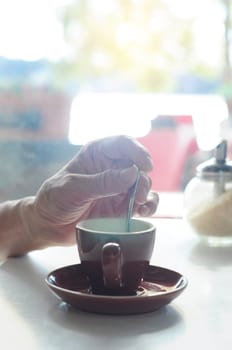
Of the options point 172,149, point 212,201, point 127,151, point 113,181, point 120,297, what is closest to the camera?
point 120,297

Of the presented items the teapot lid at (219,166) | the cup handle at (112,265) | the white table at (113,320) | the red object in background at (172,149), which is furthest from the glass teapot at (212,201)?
the red object in background at (172,149)

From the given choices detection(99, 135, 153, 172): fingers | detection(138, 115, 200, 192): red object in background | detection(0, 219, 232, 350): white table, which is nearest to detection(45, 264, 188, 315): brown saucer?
detection(0, 219, 232, 350): white table

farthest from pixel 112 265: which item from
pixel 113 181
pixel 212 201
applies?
pixel 212 201

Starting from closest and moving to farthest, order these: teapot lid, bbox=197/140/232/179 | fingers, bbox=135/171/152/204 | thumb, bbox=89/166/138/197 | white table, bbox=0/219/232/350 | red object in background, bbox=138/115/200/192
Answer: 1. white table, bbox=0/219/232/350
2. thumb, bbox=89/166/138/197
3. fingers, bbox=135/171/152/204
4. teapot lid, bbox=197/140/232/179
5. red object in background, bbox=138/115/200/192

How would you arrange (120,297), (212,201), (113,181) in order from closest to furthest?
1. (120,297)
2. (113,181)
3. (212,201)

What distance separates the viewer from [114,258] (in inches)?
21.5

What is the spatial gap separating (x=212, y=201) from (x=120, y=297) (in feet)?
1.30

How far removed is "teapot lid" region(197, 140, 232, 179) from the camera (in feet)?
3.01

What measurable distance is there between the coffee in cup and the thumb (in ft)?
0.28

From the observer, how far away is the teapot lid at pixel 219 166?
3.01 feet

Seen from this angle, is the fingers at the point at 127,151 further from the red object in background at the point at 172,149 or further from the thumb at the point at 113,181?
the red object in background at the point at 172,149

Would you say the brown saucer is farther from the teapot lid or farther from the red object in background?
the red object in background

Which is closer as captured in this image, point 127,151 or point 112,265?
point 112,265

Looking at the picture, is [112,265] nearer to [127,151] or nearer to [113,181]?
[113,181]
